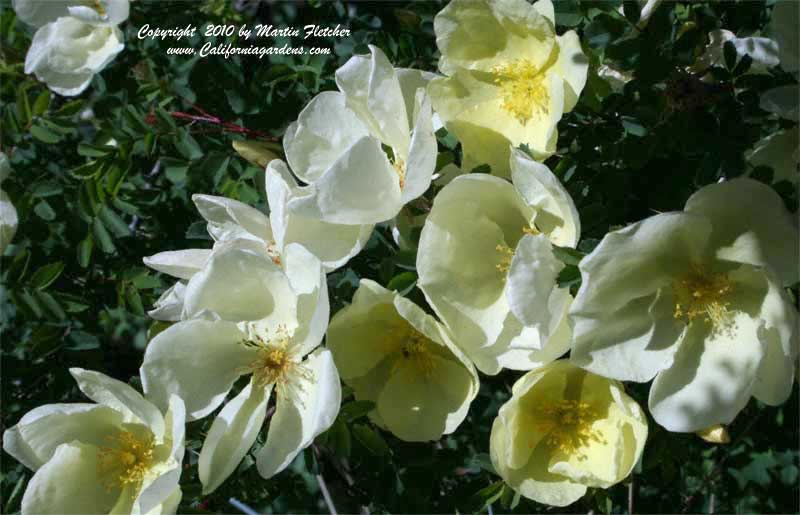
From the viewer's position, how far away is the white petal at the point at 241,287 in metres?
1.47

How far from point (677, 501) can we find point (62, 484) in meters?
1.44

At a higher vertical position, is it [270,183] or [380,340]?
[270,183]

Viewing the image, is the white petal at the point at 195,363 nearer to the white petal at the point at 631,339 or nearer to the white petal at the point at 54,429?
the white petal at the point at 54,429

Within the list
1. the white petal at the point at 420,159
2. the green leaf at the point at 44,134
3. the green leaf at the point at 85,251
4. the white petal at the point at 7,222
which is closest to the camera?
the white petal at the point at 420,159

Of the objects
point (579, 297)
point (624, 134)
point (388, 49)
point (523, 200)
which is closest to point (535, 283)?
point (579, 297)

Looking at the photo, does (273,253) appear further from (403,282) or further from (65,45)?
(65,45)

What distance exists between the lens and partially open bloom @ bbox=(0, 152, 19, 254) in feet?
6.30

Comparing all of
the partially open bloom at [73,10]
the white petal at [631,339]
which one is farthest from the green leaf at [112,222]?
the white petal at [631,339]

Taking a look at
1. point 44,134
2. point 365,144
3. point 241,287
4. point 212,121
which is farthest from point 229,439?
point 44,134

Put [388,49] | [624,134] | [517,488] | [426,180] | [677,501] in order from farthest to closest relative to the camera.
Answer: [677,501] → [388,49] → [624,134] → [517,488] → [426,180]

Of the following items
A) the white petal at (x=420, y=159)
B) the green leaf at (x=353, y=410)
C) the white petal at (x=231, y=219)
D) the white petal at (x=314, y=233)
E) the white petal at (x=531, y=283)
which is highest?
the white petal at (x=420, y=159)

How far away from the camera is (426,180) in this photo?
4.70 feet

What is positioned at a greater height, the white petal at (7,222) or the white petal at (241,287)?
the white petal at (241,287)

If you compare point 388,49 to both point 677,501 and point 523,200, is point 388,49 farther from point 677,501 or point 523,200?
point 677,501
